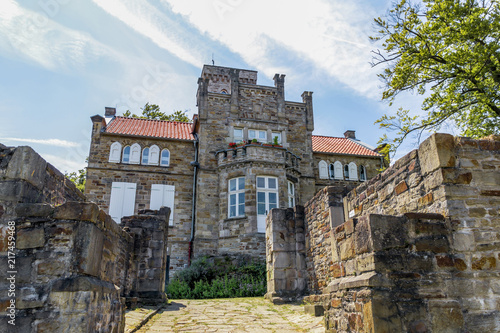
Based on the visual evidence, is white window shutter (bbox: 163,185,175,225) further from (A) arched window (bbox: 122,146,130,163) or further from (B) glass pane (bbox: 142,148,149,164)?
(A) arched window (bbox: 122,146,130,163)

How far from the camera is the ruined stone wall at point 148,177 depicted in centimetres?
1858

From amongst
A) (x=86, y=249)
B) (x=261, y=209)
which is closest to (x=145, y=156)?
(x=261, y=209)

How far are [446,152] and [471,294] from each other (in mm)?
1667

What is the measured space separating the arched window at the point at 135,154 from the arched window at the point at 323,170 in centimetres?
1026

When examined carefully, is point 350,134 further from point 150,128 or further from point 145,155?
point 145,155

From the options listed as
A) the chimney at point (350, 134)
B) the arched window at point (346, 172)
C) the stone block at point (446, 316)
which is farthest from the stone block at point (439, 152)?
the chimney at point (350, 134)

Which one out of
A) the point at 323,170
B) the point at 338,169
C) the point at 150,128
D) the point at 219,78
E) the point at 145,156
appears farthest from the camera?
the point at 219,78

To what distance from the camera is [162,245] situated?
10.4m

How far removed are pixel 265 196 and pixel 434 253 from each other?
13.2 m

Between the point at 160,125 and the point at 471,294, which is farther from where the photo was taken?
the point at 160,125

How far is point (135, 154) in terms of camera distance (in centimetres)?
1967

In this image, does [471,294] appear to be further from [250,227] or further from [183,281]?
[250,227]

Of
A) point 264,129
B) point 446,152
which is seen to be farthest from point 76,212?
point 264,129

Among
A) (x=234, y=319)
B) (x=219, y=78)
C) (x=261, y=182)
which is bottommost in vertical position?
(x=234, y=319)
